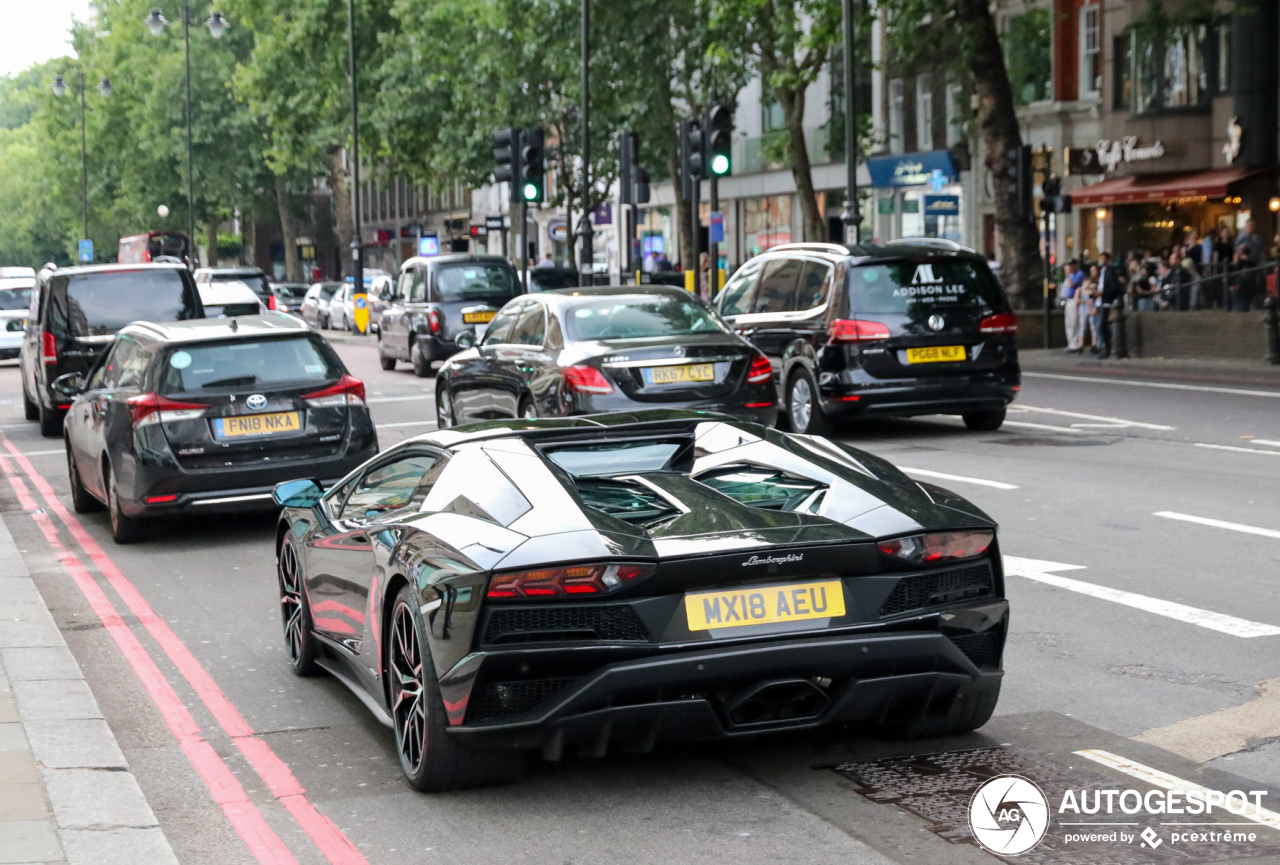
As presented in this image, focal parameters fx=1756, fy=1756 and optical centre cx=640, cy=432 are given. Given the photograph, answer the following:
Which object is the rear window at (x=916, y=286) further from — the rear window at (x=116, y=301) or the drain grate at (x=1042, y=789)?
the drain grate at (x=1042, y=789)

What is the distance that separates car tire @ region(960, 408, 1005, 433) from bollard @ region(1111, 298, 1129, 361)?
10.8m

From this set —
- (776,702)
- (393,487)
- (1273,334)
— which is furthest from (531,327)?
(1273,334)

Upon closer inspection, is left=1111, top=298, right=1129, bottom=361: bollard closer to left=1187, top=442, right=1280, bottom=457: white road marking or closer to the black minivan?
the black minivan

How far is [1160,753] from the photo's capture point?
5.71 metres

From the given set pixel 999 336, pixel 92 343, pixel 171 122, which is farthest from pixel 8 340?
pixel 171 122

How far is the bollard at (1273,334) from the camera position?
2447cm

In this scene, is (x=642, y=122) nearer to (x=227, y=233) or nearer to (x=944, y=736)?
(x=944, y=736)

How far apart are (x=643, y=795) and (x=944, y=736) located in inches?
45.2

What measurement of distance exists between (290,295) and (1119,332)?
42.6 metres

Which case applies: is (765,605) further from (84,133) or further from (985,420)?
(84,133)

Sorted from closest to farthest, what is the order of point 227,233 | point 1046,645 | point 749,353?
point 1046,645 → point 749,353 → point 227,233

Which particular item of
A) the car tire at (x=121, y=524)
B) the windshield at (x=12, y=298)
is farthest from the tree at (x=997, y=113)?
the car tire at (x=121, y=524)

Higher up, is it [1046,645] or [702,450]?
[702,450]

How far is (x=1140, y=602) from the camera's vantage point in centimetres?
830
